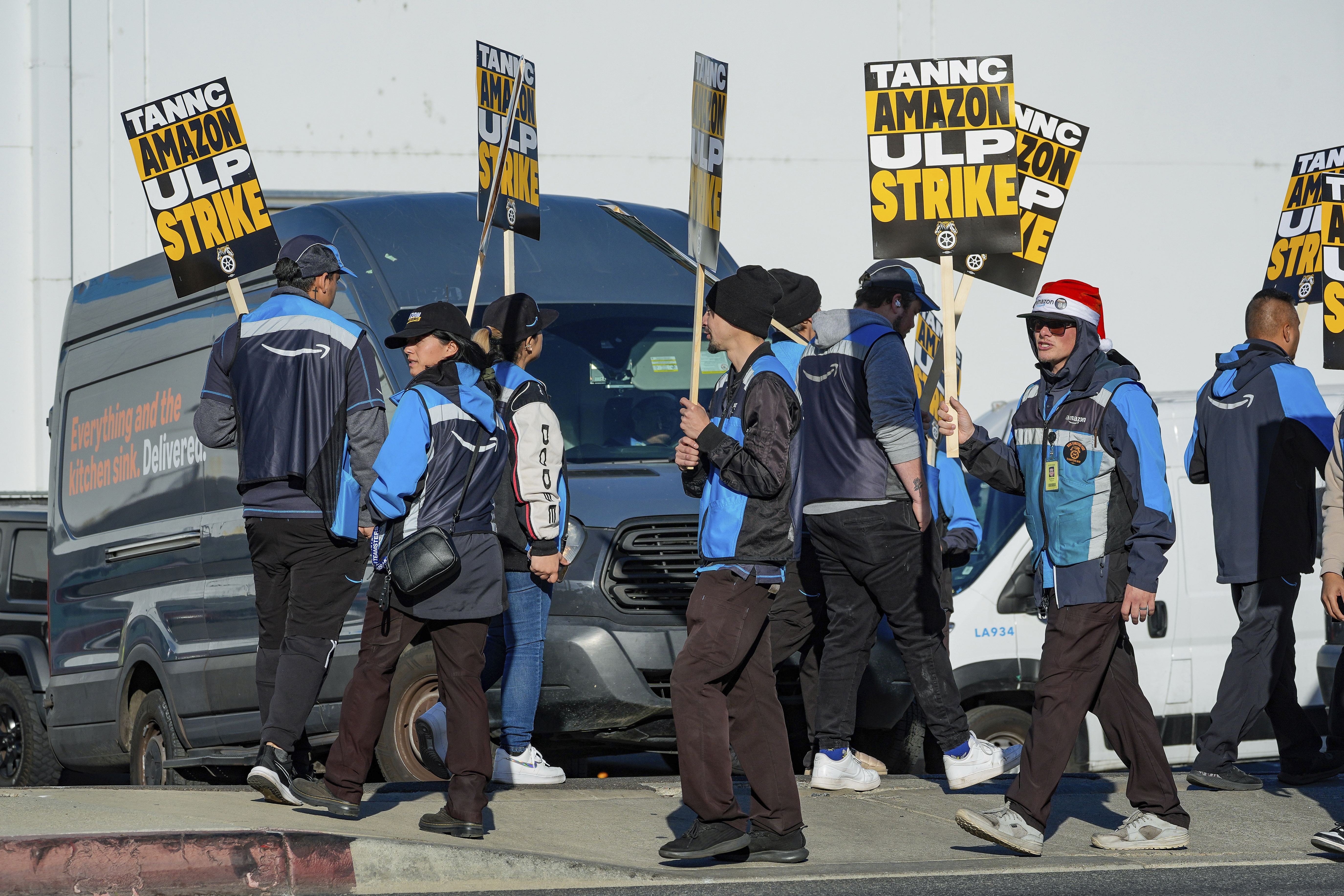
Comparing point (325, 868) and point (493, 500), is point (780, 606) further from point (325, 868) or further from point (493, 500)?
point (325, 868)

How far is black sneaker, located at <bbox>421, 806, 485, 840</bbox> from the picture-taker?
554 centimetres

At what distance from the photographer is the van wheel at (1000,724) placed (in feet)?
25.2

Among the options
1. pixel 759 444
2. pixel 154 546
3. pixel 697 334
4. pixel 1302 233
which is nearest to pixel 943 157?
pixel 697 334

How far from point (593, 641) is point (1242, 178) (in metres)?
11.5

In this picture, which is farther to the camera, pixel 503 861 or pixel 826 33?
pixel 826 33

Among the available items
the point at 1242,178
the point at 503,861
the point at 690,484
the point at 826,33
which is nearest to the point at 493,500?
the point at 690,484

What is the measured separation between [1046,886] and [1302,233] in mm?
5380

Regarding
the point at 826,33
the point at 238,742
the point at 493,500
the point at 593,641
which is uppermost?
the point at 826,33

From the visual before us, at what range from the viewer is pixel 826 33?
15.5 m

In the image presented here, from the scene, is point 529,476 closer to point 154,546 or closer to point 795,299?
point 795,299

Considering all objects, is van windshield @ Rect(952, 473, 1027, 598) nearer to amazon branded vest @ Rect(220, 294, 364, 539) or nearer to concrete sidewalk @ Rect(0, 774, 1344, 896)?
concrete sidewalk @ Rect(0, 774, 1344, 896)

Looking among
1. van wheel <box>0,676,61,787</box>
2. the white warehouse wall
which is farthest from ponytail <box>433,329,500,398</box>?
the white warehouse wall

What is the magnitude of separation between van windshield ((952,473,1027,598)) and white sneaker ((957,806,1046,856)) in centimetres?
235

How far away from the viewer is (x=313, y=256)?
251 inches
